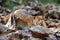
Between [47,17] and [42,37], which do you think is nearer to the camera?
[42,37]

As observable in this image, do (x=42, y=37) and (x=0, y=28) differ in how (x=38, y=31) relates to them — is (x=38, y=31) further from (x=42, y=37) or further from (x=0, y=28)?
(x=0, y=28)

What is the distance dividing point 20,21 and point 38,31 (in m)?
0.46

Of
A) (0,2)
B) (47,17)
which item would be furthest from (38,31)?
(0,2)

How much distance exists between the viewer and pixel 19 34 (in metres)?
1.47

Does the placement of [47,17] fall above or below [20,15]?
below

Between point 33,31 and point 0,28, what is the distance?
0.26 metres

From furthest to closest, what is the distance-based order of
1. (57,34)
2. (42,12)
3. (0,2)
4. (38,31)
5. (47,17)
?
(0,2)
(42,12)
(47,17)
(57,34)
(38,31)

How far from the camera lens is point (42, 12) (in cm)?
272

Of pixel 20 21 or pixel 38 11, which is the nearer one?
pixel 20 21

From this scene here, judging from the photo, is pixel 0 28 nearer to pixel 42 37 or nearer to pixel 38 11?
pixel 42 37

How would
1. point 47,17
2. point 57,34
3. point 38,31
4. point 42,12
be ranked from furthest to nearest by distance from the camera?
point 42,12 < point 47,17 < point 57,34 < point 38,31

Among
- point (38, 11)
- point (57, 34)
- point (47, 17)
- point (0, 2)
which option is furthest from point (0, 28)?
point (0, 2)

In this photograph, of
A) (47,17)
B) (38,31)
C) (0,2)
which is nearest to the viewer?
(38,31)

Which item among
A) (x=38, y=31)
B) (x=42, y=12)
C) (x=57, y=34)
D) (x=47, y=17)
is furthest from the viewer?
(x=42, y=12)
